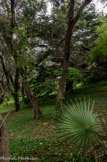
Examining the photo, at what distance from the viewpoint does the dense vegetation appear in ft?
7.55

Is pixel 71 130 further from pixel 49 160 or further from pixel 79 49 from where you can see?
pixel 79 49

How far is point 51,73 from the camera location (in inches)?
419

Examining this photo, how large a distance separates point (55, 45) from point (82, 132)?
9.76 metres

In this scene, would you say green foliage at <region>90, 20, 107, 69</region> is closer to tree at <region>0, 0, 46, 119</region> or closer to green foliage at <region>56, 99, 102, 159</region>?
tree at <region>0, 0, 46, 119</region>

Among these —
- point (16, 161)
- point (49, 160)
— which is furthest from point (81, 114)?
point (16, 161)

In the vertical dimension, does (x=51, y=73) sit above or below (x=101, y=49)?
below

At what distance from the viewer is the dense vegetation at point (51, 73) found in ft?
7.55

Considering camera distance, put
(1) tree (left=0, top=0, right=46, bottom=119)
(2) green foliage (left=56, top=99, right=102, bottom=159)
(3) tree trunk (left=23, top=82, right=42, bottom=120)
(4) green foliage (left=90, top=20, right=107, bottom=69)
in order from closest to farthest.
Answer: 1. (2) green foliage (left=56, top=99, right=102, bottom=159)
2. (1) tree (left=0, top=0, right=46, bottom=119)
3. (3) tree trunk (left=23, top=82, right=42, bottom=120)
4. (4) green foliage (left=90, top=20, right=107, bottom=69)

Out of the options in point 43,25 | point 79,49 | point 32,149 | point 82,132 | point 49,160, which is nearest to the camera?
point 82,132

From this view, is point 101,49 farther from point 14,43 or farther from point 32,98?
point 14,43

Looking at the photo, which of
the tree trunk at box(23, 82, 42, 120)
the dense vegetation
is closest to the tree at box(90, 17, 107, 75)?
the dense vegetation

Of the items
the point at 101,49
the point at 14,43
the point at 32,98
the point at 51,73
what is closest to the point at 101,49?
the point at 101,49

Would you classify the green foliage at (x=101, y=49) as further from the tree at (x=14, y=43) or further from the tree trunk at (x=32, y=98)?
the tree trunk at (x=32, y=98)

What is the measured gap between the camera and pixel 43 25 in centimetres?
1039
